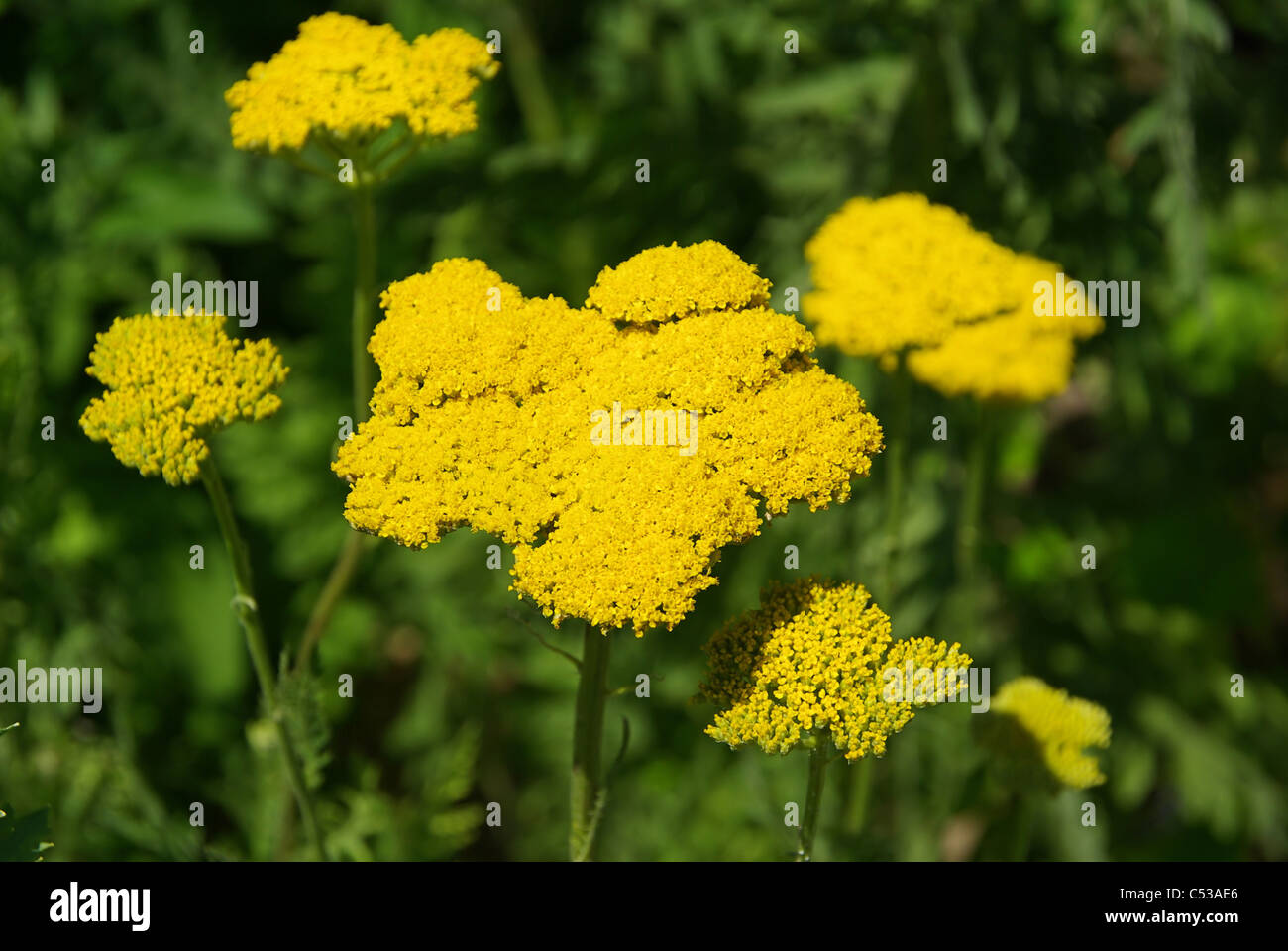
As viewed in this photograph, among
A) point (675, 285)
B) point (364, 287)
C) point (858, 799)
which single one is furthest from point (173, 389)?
point (858, 799)

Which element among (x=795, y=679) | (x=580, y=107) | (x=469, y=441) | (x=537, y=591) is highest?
(x=580, y=107)

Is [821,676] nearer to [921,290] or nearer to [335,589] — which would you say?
[921,290]

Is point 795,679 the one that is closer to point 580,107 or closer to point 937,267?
point 937,267

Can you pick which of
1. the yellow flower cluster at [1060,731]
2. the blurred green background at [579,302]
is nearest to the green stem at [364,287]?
the blurred green background at [579,302]

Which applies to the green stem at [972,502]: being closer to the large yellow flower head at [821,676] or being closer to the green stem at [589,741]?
the large yellow flower head at [821,676]

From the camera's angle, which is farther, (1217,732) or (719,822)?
(1217,732)

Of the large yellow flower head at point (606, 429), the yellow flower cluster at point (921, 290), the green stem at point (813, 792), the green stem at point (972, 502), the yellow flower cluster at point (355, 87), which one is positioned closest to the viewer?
the large yellow flower head at point (606, 429)

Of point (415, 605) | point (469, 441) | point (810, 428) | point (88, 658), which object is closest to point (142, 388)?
point (469, 441)

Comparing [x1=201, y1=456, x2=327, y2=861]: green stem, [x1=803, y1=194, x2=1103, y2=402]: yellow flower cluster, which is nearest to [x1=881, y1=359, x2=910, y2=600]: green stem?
[x1=803, y1=194, x2=1103, y2=402]: yellow flower cluster
